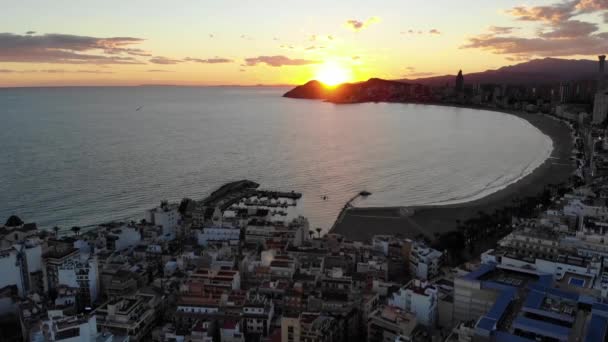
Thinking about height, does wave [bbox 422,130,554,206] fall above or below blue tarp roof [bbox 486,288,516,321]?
below

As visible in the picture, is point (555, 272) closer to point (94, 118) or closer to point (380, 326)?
point (380, 326)

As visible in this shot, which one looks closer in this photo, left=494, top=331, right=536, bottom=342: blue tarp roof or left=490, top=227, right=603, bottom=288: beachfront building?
left=494, top=331, right=536, bottom=342: blue tarp roof

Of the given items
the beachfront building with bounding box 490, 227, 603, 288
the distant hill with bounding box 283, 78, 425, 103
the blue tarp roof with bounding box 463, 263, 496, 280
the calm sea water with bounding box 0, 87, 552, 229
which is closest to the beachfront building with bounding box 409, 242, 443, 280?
the beachfront building with bounding box 490, 227, 603, 288

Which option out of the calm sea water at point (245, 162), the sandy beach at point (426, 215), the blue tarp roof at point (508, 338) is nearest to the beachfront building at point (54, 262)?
the calm sea water at point (245, 162)

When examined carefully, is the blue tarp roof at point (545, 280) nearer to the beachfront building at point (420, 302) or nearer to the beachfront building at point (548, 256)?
the beachfront building at point (548, 256)

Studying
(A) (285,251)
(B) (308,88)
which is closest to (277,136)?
(A) (285,251)

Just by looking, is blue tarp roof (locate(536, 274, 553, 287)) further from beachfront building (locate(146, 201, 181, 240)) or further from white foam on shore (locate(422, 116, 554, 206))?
white foam on shore (locate(422, 116, 554, 206))

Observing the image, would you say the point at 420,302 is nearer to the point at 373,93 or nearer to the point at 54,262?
the point at 54,262
